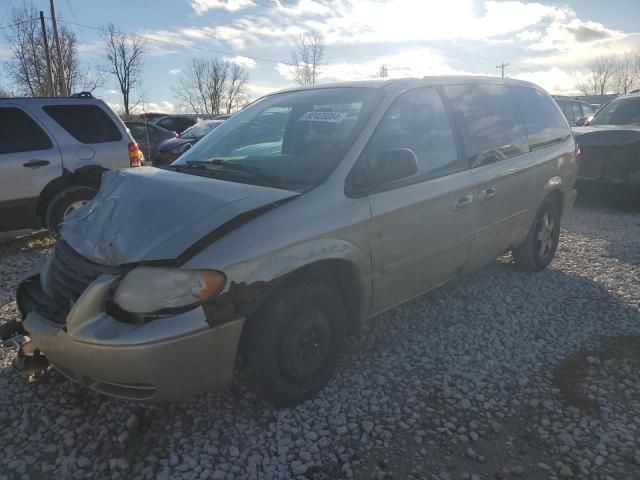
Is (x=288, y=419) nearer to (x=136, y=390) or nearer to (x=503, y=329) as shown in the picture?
(x=136, y=390)

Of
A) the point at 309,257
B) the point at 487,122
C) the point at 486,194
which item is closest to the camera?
the point at 309,257

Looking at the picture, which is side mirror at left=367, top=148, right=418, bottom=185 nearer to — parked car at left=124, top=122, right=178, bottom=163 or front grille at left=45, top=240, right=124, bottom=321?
front grille at left=45, top=240, right=124, bottom=321

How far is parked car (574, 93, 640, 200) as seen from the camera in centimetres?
766

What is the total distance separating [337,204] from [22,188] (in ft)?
16.1

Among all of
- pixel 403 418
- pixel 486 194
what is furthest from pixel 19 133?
pixel 403 418

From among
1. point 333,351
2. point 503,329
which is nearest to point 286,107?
point 333,351

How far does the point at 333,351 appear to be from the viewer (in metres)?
2.99

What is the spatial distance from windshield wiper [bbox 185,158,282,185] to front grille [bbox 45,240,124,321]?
989 millimetres

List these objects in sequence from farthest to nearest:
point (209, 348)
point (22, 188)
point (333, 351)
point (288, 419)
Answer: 1. point (22, 188)
2. point (333, 351)
3. point (288, 419)
4. point (209, 348)

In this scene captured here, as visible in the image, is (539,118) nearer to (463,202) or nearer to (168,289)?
(463,202)

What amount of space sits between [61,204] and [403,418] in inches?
208

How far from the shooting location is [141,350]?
223cm

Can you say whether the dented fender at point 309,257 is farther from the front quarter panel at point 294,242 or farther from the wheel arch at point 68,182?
the wheel arch at point 68,182

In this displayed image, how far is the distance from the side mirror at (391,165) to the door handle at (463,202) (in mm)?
700
